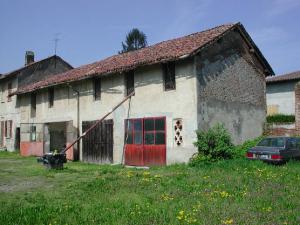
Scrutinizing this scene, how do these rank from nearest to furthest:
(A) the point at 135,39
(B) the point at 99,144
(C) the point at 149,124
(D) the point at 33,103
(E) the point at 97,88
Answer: (C) the point at 149,124, (B) the point at 99,144, (E) the point at 97,88, (D) the point at 33,103, (A) the point at 135,39

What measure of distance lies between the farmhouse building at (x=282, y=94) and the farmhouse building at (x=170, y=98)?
10.0 meters

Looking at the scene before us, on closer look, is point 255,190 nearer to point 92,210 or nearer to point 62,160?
point 92,210

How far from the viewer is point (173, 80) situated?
1775 centimetres

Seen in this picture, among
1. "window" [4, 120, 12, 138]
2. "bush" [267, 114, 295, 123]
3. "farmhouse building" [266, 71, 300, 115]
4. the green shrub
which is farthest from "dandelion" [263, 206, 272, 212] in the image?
"window" [4, 120, 12, 138]

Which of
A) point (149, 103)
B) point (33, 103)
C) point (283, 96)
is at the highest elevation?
point (283, 96)

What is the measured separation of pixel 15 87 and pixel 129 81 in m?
15.9

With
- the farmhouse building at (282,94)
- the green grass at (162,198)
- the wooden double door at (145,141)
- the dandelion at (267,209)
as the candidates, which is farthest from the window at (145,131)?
the farmhouse building at (282,94)

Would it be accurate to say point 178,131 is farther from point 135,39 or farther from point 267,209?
point 135,39

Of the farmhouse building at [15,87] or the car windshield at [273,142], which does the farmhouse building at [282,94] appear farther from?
Answer: the farmhouse building at [15,87]

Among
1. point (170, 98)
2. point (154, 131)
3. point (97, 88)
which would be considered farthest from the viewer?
point (97, 88)

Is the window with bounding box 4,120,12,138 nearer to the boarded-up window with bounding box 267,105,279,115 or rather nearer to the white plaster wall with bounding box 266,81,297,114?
the boarded-up window with bounding box 267,105,279,115

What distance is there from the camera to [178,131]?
56.5 feet

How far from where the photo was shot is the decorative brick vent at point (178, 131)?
17105 millimetres

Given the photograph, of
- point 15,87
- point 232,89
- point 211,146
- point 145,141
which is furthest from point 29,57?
→ point 211,146
